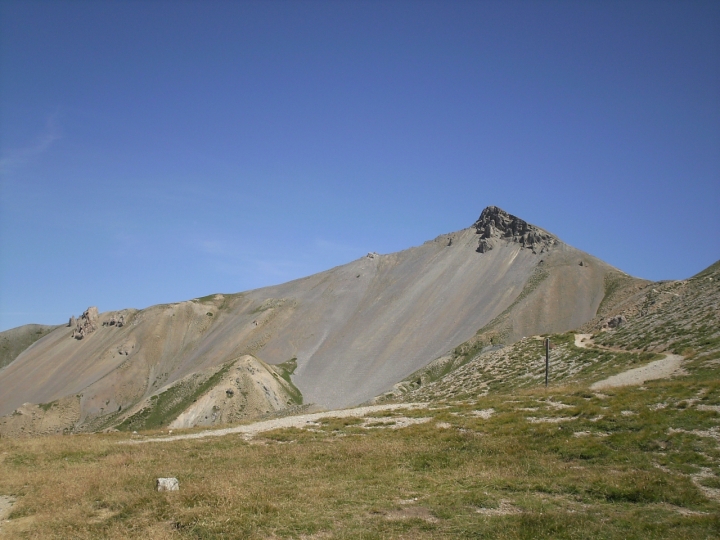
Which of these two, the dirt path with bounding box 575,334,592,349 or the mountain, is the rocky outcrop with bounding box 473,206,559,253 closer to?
the mountain

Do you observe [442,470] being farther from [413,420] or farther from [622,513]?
[413,420]

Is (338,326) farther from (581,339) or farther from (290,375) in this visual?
(581,339)

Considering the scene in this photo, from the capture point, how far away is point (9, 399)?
13612cm

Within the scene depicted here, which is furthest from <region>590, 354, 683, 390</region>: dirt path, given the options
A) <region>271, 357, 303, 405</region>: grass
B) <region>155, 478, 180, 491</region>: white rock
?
<region>271, 357, 303, 405</region>: grass

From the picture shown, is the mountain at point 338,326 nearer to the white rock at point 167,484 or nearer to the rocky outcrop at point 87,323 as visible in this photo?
the rocky outcrop at point 87,323

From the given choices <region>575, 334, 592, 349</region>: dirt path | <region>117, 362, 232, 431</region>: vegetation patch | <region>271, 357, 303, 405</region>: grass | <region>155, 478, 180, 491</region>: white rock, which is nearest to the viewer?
<region>155, 478, 180, 491</region>: white rock

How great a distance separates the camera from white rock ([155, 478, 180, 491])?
1512cm

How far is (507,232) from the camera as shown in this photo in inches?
5812

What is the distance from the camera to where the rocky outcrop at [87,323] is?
166m

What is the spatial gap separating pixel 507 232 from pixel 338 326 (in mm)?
56557

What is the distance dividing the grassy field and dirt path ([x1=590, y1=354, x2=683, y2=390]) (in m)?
7.43

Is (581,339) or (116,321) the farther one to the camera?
(116,321)

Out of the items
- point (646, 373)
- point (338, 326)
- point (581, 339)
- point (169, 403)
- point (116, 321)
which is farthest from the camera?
point (116, 321)

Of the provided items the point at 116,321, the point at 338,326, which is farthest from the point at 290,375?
the point at 116,321
